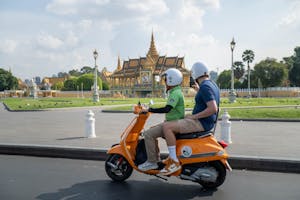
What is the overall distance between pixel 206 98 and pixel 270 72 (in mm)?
74200

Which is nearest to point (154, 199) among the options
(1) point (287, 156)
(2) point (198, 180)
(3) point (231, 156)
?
(2) point (198, 180)

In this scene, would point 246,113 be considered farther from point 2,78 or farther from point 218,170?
point 2,78

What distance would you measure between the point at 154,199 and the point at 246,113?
14.0 m

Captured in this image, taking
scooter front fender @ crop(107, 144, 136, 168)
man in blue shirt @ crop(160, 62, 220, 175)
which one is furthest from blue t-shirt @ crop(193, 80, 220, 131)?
scooter front fender @ crop(107, 144, 136, 168)

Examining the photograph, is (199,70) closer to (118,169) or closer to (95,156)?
(118,169)

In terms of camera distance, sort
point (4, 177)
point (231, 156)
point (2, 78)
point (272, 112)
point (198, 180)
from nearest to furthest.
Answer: point (198, 180), point (4, 177), point (231, 156), point (272, 112), point (2, 78)

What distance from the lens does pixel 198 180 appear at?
5254 mm

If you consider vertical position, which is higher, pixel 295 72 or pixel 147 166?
pixel 295 72

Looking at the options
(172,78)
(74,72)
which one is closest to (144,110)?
(172,78)

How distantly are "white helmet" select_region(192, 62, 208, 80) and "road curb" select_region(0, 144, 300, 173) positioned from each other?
7.35 ft

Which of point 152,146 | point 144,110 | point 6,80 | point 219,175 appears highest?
point 6,80

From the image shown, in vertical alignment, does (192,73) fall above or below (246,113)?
above

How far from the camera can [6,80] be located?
4309 inches

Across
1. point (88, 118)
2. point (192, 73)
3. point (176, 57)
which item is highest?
point (176, 57)
